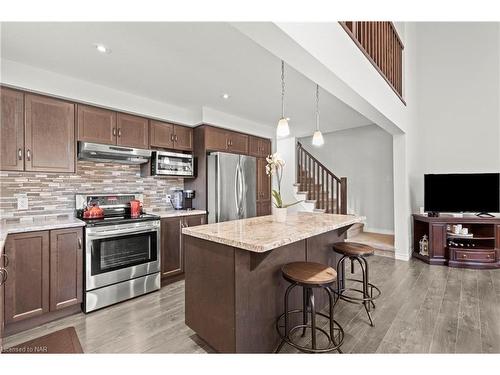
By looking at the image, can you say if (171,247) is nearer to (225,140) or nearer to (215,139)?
(215,139)

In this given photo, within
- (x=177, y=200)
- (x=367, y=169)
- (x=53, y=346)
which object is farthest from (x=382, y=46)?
(x=53, y=346)

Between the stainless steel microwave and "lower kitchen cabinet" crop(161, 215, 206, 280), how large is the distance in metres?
0.68

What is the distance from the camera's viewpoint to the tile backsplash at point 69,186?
2.55 m

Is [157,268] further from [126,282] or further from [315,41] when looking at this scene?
[315,41]

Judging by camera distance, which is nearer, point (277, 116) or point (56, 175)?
point (56, 175)

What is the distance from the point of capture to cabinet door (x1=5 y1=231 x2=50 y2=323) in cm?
209

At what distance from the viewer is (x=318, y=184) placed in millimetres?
5582

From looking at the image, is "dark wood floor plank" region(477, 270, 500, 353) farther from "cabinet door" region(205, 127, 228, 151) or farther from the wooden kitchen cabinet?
"cabinet door" region(205, 127, 228, 151)

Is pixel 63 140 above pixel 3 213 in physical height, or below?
above

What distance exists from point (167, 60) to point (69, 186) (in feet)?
6.20

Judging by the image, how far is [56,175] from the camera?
2.84 m

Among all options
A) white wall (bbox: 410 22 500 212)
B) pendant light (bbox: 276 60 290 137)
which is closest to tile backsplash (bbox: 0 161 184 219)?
pendant light (bbox: 276 60 290 137)

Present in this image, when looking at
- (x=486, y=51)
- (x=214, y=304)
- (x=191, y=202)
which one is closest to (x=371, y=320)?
(x=214, y=304)
